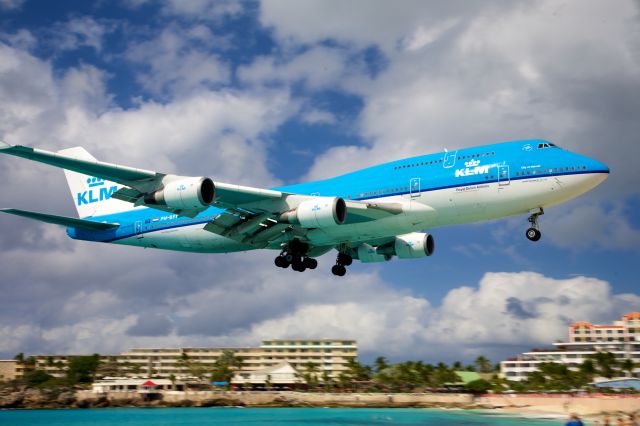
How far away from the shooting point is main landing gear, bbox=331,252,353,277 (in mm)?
45406

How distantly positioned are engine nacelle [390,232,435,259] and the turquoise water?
7450 centimetres

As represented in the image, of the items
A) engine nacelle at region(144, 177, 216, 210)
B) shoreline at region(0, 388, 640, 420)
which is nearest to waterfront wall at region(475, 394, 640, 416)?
shoreline at region(0, 388, 640, 420)

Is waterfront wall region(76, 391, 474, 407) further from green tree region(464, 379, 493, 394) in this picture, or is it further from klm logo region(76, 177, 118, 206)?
klm logo region(76, 177, 118, 206)

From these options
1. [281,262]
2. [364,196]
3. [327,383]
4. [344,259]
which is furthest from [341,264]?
[327,383]

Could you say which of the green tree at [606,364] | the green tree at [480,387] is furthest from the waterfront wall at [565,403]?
the green tree at [606,364]

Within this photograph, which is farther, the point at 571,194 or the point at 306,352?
the point at 306,352

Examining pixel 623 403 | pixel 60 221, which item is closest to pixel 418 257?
pixel 60 221

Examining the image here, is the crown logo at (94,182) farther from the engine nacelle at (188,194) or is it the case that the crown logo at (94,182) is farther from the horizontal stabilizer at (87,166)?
the engine nacelle at (188,194)

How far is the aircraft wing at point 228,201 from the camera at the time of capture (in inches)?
1300

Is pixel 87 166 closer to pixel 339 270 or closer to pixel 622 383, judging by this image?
pixel 339 270

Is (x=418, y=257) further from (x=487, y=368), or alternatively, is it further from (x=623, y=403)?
(x=487, y=368)

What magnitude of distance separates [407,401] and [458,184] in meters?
118

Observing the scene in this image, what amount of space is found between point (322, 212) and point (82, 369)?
177085 mm

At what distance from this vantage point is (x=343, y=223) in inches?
1423
